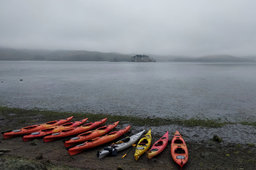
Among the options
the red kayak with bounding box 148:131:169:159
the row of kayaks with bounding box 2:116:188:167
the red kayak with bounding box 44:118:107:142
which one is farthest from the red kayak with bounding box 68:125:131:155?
the red kayak with bounding box 148:131:169:159

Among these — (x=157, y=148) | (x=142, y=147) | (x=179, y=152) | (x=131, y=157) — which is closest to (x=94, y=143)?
(x=131, y=157)

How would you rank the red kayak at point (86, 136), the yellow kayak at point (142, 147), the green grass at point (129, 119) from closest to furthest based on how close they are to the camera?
the yellow kayak at point (142, 147) < the red kayak at point (86, 136) < the green grass at point (129, 119)

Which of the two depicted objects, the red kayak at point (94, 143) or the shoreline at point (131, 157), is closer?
the shoreline at point (131, 157)

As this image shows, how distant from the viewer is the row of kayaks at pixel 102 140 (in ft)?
34.3

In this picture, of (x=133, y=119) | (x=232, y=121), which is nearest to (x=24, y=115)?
(x=133, y=119)

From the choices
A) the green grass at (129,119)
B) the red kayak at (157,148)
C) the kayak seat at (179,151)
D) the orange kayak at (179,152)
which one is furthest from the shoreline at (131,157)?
the green grass at (129,119)

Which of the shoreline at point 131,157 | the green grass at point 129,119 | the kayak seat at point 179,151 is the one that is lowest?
the green grass at point 129,119

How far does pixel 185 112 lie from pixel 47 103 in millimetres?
18893

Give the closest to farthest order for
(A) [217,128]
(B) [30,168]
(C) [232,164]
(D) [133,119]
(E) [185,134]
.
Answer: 1. (B) [30,168]
2. (C) [232,164]
3. (E) [185,134]
4. (A) [217,128]
5. (D) [133,119]

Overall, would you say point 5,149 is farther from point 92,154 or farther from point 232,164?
point 232,164

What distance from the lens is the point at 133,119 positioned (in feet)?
57.3

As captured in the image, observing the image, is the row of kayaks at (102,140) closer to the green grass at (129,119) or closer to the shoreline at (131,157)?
the shoreline at (131,157)

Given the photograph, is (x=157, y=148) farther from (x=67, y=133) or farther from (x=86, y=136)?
(x=67, y=133)

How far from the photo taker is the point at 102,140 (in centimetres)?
1194
